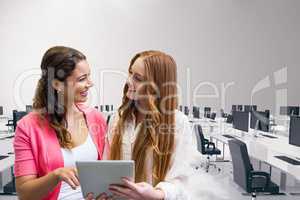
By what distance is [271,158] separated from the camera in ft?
12.3

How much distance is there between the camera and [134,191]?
3.79ft

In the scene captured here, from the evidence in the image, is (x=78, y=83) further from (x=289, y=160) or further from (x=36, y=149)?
(x=289, y=160)

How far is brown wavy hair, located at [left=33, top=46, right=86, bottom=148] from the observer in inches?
53.1

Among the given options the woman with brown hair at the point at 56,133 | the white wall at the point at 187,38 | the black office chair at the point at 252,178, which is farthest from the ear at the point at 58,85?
the white wall at the point at 187,38

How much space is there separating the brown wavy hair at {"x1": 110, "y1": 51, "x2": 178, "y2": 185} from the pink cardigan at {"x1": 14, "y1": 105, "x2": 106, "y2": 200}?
34 centimetres

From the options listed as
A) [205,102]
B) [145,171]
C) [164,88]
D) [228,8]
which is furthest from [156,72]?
[228,8]

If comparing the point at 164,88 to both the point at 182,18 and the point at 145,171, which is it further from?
the point at 182,18

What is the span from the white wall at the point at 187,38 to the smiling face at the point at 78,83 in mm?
10037

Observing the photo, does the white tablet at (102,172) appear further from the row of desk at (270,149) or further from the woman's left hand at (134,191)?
the row of desk at (270,149)

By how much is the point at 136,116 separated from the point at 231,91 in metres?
10.8

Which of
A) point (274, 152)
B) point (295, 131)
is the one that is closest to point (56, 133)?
point (295, 131)

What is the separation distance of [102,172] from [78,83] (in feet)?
1.46

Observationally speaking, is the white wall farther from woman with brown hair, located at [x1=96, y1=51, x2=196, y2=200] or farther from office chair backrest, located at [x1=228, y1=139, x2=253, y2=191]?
woman with brown hair, located at [x1=96, y1=51, x2=196, y2=200]

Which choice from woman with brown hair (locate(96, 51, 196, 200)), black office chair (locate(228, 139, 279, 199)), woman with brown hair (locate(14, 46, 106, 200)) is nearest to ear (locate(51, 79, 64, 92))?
woman with brown hair (locate(14, 46, 106, 200))
